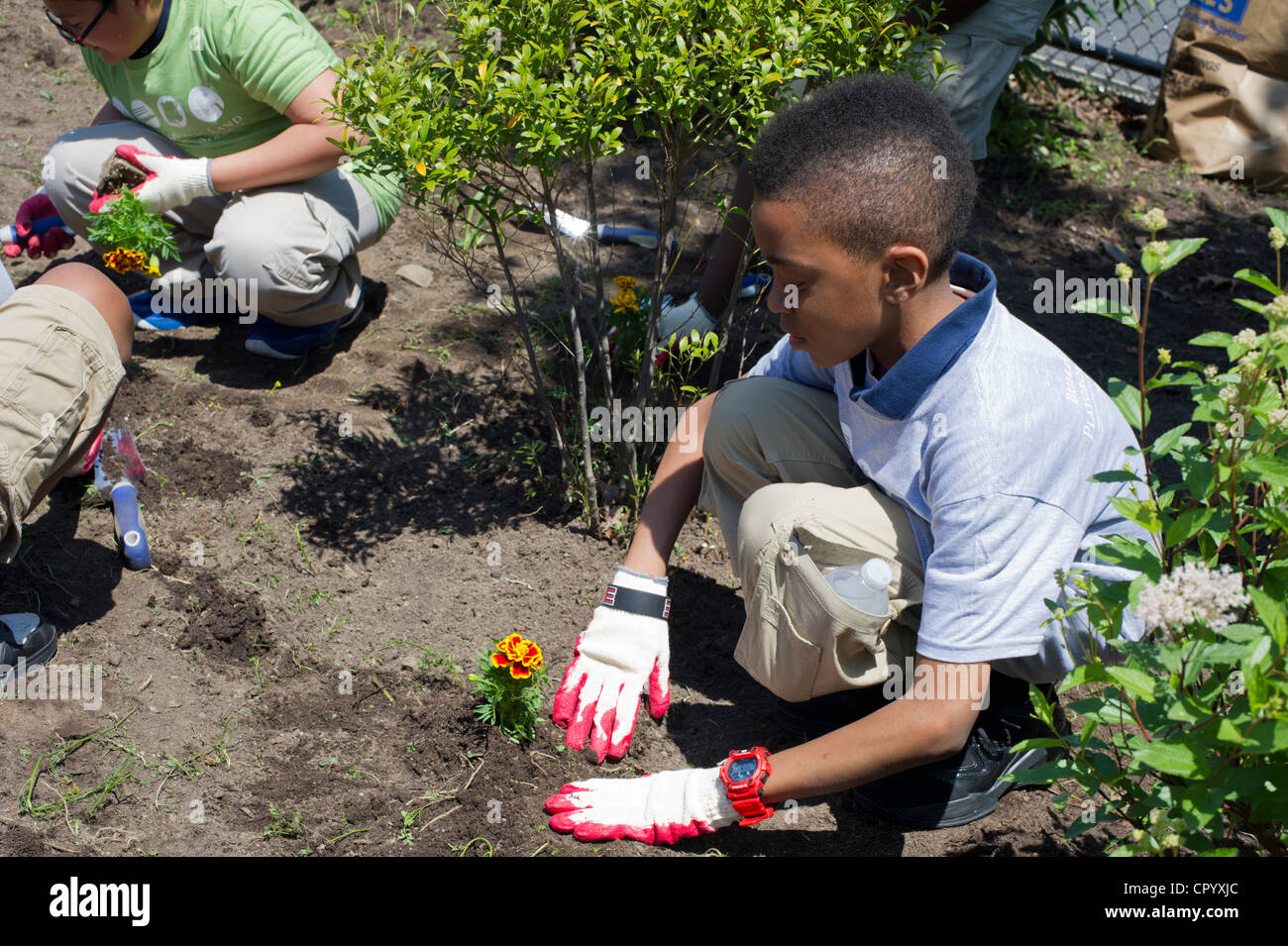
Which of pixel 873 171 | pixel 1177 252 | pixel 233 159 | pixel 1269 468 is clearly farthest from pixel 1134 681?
pixel 233 159

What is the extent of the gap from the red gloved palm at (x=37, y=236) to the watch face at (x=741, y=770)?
3016 millimetres

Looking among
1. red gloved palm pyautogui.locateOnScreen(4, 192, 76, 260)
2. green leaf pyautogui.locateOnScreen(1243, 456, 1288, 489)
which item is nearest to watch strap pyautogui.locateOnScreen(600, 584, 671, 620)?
green leaf pyautogui.locateOnScreen(1243, 456, 1288, 489)

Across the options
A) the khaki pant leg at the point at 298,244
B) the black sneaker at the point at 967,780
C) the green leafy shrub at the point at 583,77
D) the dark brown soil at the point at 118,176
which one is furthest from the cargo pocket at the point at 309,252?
the black sneaker at the point at 967,780

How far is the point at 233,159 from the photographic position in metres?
3.21

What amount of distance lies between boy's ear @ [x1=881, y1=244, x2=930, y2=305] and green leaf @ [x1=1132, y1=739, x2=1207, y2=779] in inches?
35.7

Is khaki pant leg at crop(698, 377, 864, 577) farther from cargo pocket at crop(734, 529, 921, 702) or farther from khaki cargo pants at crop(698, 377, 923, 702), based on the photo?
cargo pocket at crop(734, 529, 921, 702)

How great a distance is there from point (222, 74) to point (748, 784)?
2.63m

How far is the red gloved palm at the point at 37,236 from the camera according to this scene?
356 centimetres

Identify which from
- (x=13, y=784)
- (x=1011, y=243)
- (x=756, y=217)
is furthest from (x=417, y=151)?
(x=1011, y=243)

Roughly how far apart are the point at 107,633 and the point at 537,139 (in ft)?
5.10

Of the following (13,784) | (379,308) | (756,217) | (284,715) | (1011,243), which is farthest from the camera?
(1011,243)

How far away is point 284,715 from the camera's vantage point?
234cm

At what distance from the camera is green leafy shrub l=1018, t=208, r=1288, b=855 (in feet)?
4.28
